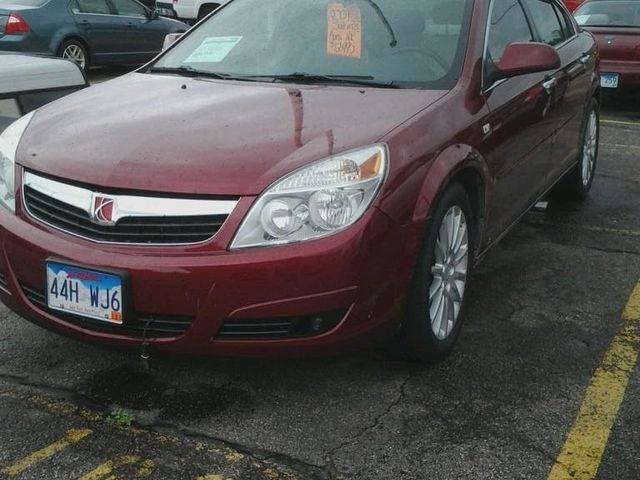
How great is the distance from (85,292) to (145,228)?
11.5 inches

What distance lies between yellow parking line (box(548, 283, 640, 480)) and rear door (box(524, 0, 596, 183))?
124cm

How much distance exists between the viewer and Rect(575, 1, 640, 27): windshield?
9.57 metres

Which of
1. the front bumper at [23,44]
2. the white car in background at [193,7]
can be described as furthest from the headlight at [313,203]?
the white car in background at [193,7]

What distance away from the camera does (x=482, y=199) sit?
3.46m

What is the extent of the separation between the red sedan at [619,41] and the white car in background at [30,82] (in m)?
6.37

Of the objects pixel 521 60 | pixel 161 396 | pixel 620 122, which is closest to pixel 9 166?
pixel 161 396

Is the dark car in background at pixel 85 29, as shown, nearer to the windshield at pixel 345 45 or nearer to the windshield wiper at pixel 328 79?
the windshield at pixel 345 45

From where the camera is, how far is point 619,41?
930 centimetres

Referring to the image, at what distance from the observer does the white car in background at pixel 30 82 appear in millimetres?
4641

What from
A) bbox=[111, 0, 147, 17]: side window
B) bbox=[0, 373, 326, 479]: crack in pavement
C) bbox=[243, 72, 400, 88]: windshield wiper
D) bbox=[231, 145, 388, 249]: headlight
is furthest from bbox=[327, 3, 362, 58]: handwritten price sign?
bbox=[111, 0, 147, 17]: side window

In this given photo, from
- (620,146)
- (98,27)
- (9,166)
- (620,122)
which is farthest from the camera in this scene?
(98,27)

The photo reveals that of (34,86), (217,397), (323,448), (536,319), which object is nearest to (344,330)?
(323,448)

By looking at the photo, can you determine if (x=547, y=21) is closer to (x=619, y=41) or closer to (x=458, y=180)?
(x=458, y=180)

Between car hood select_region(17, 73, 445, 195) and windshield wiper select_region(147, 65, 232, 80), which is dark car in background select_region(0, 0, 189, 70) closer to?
windshield wiper select_region(147, 65, 232, 80)
